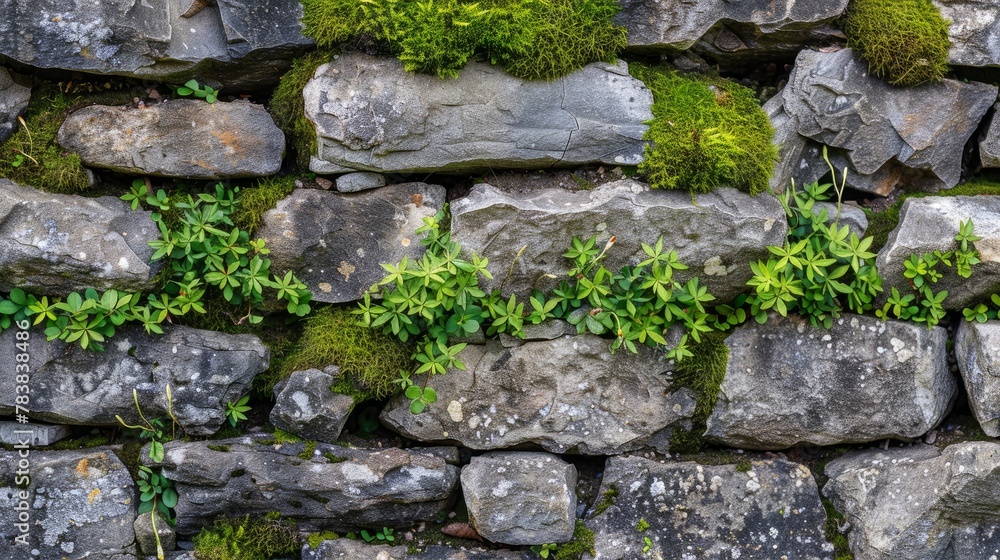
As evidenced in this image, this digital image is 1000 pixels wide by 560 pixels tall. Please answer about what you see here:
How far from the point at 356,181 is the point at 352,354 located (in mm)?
863

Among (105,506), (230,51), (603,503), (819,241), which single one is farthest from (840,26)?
(105,506)

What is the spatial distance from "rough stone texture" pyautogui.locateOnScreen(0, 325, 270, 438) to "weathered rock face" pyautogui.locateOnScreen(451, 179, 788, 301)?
4.25ft

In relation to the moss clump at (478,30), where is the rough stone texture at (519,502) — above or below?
below

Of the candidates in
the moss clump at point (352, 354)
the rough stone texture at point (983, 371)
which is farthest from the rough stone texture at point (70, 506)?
the rough stone texture at point (983, 371)

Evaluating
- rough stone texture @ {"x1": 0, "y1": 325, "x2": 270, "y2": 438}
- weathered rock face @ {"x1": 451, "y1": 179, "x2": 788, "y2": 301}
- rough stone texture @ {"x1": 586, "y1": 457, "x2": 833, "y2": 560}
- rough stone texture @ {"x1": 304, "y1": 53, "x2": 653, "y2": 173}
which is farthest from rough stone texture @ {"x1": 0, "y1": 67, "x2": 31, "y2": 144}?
rough stone texture @ {"x1": 586, "y1": 457, "x2": 833, "y2": 560}

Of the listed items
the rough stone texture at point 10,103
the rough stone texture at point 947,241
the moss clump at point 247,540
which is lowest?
the moss clump at point 247,540

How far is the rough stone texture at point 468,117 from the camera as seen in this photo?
12.0ft

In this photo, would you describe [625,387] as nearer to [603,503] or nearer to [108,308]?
[603,503]

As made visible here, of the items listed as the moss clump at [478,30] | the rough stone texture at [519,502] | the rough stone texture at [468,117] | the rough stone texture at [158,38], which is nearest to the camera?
the rough stone texture at [158,38]

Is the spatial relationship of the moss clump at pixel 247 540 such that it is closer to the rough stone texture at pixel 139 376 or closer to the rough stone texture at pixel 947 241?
the rough stone texture at pixel 139 376

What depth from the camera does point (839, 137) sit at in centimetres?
386

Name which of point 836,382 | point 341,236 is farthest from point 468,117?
point 836,382

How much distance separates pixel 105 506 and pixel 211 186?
1651 millimetres

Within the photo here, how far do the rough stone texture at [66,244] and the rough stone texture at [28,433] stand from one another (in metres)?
0.70
